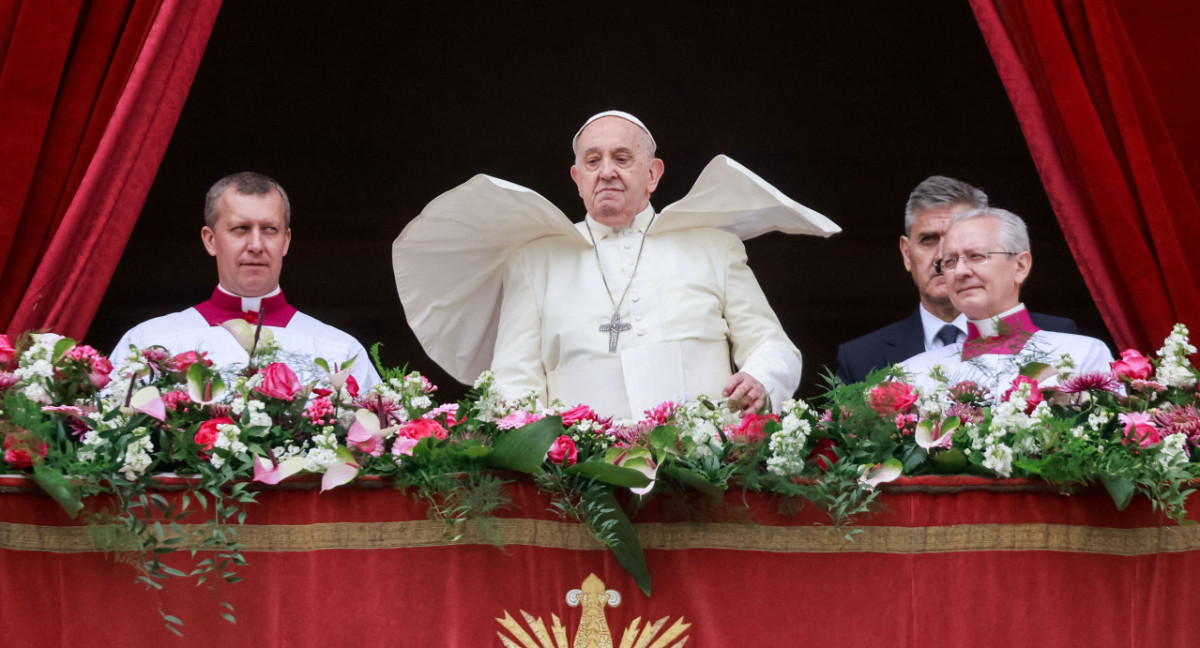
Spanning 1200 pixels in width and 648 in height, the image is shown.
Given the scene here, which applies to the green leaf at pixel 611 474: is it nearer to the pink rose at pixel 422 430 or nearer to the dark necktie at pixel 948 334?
the pink rose at pixel 422 430

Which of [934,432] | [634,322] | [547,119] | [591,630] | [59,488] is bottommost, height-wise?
[591,630]

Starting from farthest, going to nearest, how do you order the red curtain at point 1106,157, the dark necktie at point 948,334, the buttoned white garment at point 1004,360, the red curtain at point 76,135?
the dark necktie at point 948,334 < the red curtain at point 1106,157 < the red curtain at point 76,135 < the buttoned white garment at point 1004,360

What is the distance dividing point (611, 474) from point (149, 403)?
1020mm

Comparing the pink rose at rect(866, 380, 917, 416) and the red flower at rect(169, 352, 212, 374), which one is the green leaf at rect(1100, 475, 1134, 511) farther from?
the red flower at rect(169, 352, 212, 374)

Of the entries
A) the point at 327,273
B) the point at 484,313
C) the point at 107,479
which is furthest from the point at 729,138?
Result: the point at 107,479

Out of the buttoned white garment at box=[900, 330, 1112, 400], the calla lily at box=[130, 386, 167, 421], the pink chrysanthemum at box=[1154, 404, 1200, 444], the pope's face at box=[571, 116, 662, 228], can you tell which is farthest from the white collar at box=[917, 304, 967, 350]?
the calla lily at box=[130, 386, 167, 421]

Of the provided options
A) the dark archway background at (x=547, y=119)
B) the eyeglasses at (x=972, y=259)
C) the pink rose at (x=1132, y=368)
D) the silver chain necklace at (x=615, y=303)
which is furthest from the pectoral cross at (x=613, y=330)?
the dark archway background at (x=547, y=119)

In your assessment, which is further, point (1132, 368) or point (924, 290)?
point (924, 290)

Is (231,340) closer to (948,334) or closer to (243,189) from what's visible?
(243,189)

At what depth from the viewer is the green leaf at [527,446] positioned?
3238 millimetres

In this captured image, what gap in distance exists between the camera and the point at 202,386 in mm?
3336

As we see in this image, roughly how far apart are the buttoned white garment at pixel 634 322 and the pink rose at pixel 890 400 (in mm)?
720

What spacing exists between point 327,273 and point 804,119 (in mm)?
2316

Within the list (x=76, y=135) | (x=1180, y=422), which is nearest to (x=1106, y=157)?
(x=1180, y=422)
